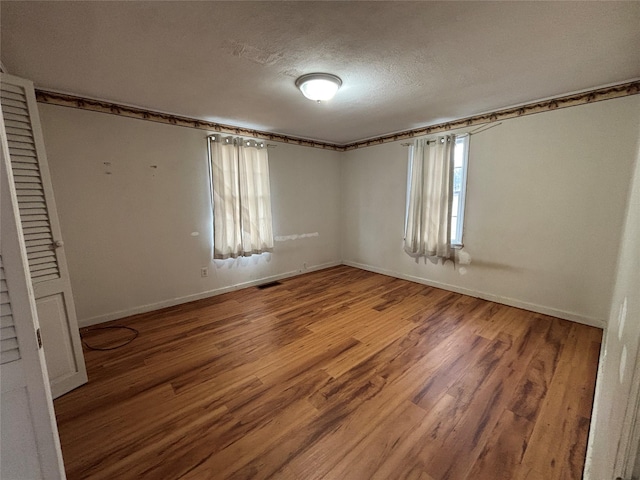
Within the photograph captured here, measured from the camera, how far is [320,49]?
67.2 inches

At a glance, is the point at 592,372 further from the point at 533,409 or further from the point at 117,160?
the point at 117,160

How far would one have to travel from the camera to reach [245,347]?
7.72ft

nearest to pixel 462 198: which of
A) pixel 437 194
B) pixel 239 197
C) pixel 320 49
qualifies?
pixel 437 194

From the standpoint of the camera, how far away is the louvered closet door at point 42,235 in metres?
1.53

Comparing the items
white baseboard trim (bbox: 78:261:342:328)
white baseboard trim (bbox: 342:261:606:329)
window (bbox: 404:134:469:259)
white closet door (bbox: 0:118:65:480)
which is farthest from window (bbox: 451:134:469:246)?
white closet door (bbox: 0:118:65:480)

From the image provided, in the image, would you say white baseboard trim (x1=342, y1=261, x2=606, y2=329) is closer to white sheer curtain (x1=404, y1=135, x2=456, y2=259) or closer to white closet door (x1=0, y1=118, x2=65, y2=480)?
white sheer curtain (x1=404, y1=135, x2=456, y2=259)

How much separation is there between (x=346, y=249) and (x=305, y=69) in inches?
141

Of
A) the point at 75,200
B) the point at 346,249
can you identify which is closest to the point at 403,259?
the point at 346,249

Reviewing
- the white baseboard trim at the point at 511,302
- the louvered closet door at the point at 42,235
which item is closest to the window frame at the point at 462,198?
the white baseboard trim at the point at 511,302

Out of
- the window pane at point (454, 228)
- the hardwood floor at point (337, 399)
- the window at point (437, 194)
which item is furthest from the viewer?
the window pane at point (454, 228)

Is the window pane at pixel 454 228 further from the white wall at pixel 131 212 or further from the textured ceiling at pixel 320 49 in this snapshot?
the white wall at pixel 131 212

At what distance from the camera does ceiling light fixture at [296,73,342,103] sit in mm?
2029

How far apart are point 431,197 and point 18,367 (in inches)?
154

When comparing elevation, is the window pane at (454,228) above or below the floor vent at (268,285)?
above
